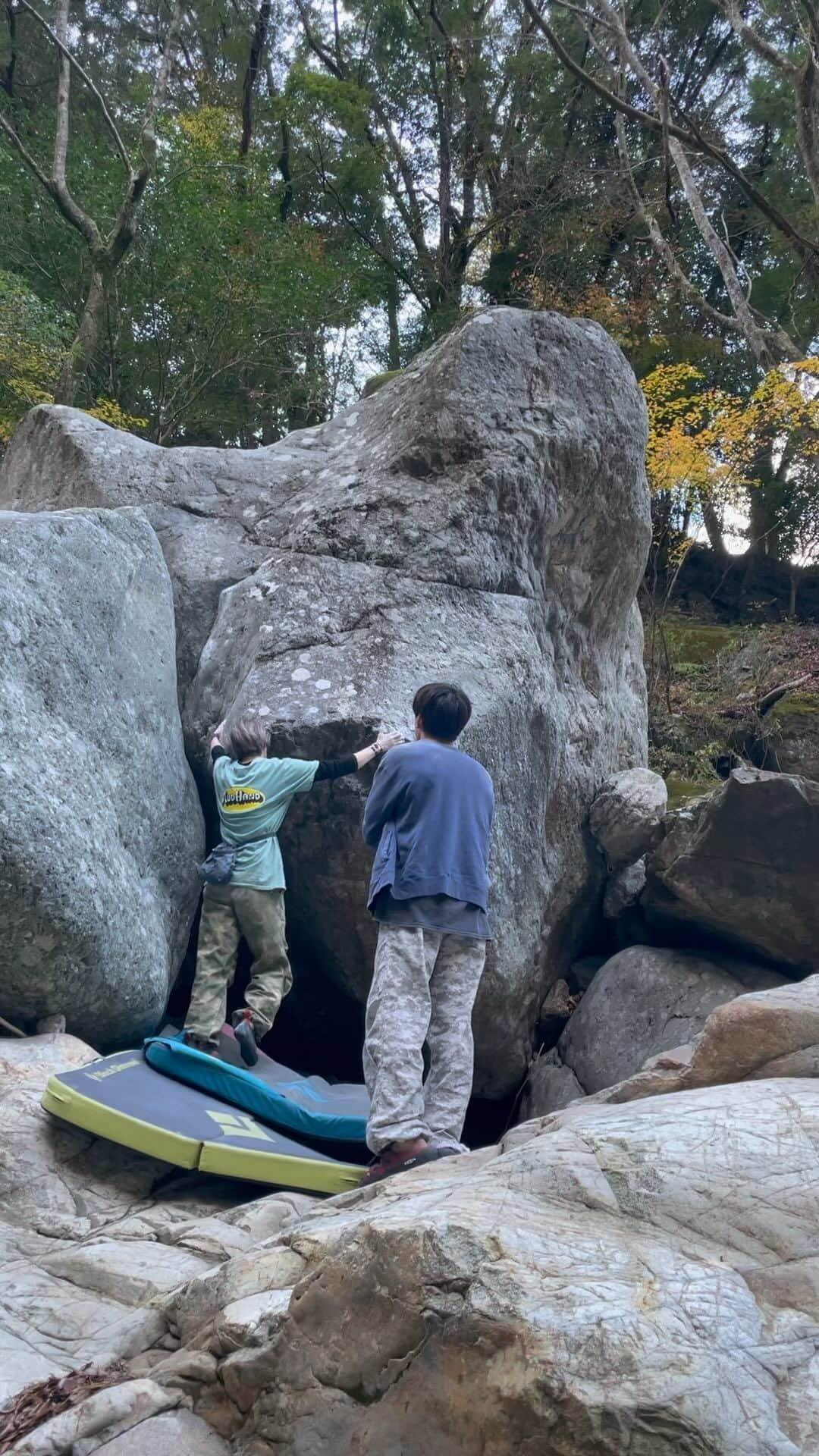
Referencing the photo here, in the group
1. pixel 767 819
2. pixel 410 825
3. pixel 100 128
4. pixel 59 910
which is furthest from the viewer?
pixel 100 128

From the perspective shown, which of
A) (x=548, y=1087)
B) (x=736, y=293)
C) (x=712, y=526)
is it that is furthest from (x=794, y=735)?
(x=712, y=526)

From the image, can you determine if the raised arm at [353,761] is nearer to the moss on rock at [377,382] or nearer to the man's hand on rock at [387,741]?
the man's hand on rock at [387,741]

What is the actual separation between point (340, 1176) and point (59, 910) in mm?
1849

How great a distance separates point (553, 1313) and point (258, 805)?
3981 mm

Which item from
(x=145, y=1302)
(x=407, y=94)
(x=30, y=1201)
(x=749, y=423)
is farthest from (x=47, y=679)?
(x=407, y=94)

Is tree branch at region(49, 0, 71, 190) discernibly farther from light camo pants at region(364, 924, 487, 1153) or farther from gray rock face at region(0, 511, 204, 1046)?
light camo pants at region(364, 924, 487, 1153)

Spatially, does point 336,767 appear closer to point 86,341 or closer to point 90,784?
point 90,784

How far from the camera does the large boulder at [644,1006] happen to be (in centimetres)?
681

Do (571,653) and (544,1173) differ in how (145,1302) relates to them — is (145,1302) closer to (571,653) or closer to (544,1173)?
(544,1173)

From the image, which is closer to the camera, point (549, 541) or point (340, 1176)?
point (340, 1176)

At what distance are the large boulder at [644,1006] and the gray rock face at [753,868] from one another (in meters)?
0.22

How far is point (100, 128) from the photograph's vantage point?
65.1 feet

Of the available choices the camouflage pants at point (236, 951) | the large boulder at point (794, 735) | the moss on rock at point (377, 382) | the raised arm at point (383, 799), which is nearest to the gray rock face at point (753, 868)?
the camouflage pants at point (236, 951)

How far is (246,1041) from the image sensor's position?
575cm
